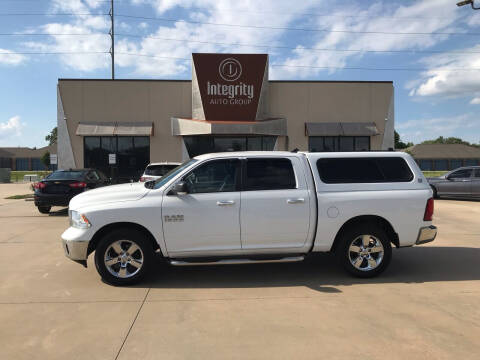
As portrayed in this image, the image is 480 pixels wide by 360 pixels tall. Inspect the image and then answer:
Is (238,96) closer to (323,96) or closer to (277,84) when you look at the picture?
(277,84)

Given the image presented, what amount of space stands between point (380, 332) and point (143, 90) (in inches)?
834

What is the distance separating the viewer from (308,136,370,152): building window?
76.6ft

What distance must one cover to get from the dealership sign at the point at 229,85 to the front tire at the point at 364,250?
17.3 m

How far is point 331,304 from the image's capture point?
4.49 metres

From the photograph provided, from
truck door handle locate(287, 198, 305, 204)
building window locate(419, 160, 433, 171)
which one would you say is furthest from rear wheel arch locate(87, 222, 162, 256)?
building window locate(419, 160, 433, 171)

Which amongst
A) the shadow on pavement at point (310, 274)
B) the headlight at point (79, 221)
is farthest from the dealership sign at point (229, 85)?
the headlight at point (79, 221)

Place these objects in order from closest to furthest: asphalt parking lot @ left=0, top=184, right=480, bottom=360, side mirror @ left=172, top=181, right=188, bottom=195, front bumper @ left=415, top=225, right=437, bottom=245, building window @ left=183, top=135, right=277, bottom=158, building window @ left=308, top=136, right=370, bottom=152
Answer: asphalt parking lot @ left=0, top=184, right=480, bottom=360 < side mirror @ left=172, top=181, right=188, bottom=195 < front bumper @ left=415, top=225, right=437, bottom=245 < building window @ left=183, top=135, right=277, bottom=158 < building window @ left=308, top=136, right=370, bottom=152

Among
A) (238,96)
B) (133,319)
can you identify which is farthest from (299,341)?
(238,96)

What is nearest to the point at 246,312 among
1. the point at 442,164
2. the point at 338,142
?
the point at 338,142

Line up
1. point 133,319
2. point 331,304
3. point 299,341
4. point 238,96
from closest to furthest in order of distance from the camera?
point 299,341 < point 133,319 < point 331,304 < point 238,96

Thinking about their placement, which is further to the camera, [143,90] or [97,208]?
[143,90]

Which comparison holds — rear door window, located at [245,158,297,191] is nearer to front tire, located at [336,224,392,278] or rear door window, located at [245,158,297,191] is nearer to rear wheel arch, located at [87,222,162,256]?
front tire, located at [336,224,392,278]

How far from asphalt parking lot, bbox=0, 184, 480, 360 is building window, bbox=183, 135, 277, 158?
53.4 ft

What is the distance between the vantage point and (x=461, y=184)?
16.0 metres
